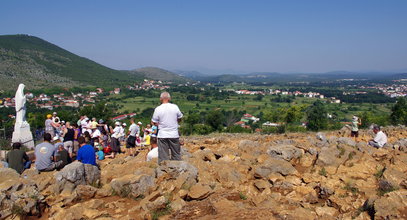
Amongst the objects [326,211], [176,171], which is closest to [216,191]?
[176,171]

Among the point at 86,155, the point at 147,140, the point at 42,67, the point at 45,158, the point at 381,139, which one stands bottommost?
the point at 147,140

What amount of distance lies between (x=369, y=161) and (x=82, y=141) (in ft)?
27.7

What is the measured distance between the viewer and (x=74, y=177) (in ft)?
20.2

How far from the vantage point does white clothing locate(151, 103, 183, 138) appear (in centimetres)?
660

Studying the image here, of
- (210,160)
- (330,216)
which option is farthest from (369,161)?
(210,160)

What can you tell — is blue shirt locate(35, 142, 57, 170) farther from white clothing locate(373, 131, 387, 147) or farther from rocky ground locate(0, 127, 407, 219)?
white clothing locate(373, 131, 387, 147)

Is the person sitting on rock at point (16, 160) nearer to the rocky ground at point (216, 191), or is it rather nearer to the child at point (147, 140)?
the rocky ground at point (216, 191)

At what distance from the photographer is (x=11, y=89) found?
77.4 meters

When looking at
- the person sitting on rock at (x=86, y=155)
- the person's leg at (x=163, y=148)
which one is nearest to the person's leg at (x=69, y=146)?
the person sitting on rock at (x=86, y=155)

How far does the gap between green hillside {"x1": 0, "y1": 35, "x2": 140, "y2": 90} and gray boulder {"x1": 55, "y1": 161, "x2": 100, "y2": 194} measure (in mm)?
87256

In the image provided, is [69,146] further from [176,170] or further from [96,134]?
[176,170]

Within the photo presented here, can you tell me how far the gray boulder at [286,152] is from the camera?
883cm

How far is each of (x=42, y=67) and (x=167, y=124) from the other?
129605 millimetres

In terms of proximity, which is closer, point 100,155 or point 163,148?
point 163,148
